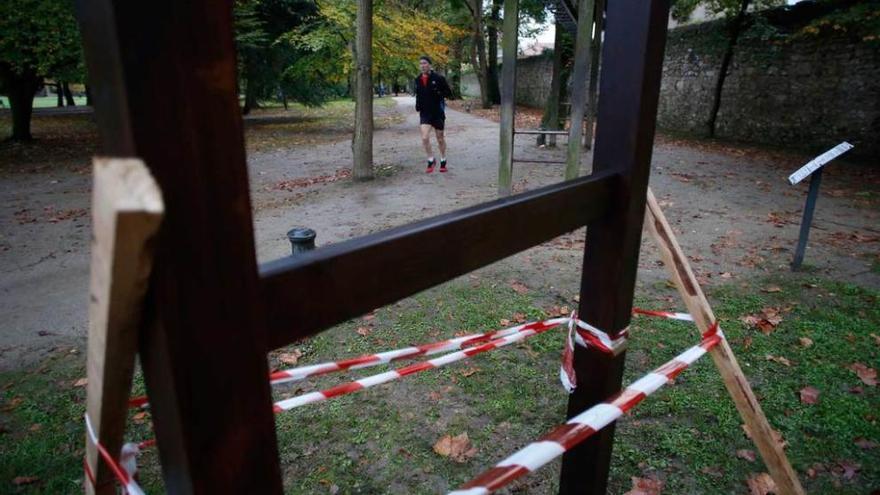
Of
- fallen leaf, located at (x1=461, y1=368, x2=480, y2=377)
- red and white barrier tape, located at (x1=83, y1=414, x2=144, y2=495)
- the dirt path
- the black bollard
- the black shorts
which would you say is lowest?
fallen leaf, located at (x1=461, y1=368, x2=480, y2=377)

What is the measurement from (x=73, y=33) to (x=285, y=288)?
15098mm

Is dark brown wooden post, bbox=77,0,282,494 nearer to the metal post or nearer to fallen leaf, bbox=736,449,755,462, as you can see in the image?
fallen leaf, bbox=736,449,755,462

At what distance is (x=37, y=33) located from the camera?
1182 centimetres

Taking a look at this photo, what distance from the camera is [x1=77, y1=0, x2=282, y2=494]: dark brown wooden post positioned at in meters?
0.61

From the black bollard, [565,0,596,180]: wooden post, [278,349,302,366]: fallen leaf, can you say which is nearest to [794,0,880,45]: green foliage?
[565,0,596,180]: wooden post

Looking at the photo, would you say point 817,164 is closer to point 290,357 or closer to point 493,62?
point 290,357

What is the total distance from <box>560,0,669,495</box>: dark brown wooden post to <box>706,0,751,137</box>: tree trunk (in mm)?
15498

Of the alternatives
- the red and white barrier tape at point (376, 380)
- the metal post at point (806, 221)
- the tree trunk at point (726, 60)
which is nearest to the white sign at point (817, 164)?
the metal post at point (806, 221)

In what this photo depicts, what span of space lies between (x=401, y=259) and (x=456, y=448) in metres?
2.08

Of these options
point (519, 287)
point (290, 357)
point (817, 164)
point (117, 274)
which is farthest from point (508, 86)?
point (117, 274)

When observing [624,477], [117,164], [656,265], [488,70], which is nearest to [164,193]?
[117,164]

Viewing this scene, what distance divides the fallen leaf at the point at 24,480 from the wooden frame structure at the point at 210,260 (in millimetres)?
2427

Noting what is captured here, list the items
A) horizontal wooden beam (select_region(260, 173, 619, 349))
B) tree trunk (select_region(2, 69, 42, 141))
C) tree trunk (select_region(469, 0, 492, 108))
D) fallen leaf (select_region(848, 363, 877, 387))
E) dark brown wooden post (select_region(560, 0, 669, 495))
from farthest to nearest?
1. tree trunk (select_region(469, 0, 492, 108))
2. tree trunk (select_region(2, 69, 42, 141))
3. fallen leaf (select_region(848, 363, 877, 387))
4. dark brown wooden post (select_region(560, 0, 669, 495))
5. horizontal wooden beam (select_region(260, 173, 619, 349))

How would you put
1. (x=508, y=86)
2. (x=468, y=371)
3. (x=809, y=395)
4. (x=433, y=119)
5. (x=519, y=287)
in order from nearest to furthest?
(x=809, y=395) → (x=468, y=371) → (x=519, y=287) → (x=508, y=86) → (x=433, y=119)
